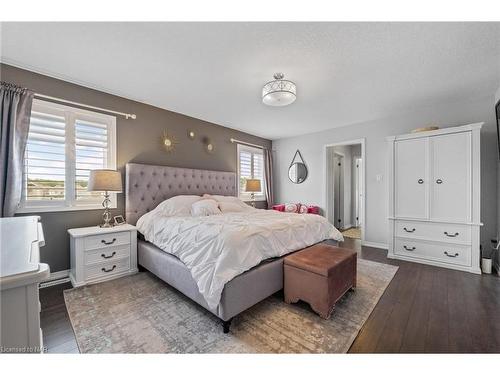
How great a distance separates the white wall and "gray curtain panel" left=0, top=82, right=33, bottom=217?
4.71m

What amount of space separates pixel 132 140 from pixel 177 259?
2.04m

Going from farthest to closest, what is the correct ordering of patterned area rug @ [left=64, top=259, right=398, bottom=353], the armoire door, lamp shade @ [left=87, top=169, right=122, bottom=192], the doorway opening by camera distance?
the doorway opening → the armoire door → lamp shade @ [left=87, top=169, right=122, bottom=192] → patterned area rug @ [left=64, top=259, right=398, bottom=353]

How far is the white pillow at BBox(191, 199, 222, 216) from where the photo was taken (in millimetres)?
3070

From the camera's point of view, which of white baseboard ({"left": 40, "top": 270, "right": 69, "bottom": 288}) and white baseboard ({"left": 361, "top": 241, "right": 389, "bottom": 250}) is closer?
white baseboard ({"left": 40, "top": 270, "right": 69, "bottom": 288})

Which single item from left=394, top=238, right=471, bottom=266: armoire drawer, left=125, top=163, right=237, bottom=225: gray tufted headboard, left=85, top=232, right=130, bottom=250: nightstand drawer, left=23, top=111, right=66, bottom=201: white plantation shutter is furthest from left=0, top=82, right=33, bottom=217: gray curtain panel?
left=394, top=238, right=471, bottom=266: armoire drawer

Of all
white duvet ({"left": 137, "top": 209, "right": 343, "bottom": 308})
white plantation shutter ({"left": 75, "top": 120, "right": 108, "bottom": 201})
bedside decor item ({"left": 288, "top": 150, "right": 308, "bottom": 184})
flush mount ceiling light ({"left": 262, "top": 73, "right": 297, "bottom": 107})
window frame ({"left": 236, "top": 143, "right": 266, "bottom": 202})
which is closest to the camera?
white duvet ({"left": 137, "top": 209, "right": 343, "bottom": 308})

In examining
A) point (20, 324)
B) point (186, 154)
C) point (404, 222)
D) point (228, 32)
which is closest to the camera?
point (20, 324)

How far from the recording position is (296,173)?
17.7ft

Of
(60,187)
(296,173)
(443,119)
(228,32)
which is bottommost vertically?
(60,187)

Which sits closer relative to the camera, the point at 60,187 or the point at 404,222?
the point at 60,187

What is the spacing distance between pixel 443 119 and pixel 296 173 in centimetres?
284

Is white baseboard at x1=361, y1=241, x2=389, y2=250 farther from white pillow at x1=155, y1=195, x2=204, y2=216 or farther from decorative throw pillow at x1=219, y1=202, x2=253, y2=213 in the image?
white pillow at x1=155, y1=195, x2=204, y2=216

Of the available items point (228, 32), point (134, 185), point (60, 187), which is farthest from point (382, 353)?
point (60, 187)
